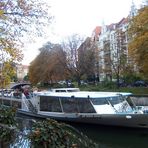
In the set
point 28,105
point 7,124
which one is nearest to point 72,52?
point 28,105

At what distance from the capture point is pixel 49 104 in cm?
2925

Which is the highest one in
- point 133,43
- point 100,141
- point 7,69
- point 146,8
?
point 146,8

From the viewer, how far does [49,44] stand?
256 ft

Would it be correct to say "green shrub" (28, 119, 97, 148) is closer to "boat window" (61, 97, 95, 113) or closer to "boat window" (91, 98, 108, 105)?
"boat window" (61, 97, 95, 113)

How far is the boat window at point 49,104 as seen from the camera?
92.8 feet

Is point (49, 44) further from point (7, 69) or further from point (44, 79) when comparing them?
point (7, 69)

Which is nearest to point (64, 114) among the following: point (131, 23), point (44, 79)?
point (131, 23)

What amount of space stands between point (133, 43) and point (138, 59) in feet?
6.12

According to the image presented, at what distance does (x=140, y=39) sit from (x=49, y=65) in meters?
34.1

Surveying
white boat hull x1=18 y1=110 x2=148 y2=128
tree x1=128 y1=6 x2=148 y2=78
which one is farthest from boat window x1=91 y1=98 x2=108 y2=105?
tree x1=128 y1=6 x2=148 y2=78

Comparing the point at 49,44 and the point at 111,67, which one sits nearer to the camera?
the point at 111,67

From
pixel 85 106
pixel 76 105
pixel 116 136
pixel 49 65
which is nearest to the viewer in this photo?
pixel 116 136

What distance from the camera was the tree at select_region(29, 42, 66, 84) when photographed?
69.4m

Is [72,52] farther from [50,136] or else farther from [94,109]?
[50,136]
